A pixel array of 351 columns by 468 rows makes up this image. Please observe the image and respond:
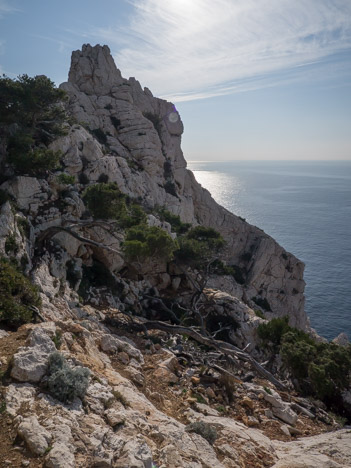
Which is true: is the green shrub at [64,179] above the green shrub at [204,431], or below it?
above

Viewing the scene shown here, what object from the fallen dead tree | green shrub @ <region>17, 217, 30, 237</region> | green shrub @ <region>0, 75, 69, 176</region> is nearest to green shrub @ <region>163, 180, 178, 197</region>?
green shrub @ <region>0, 75, 69, 176</region>

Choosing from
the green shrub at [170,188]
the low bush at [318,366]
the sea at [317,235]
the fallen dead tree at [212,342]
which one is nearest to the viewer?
the low bush at [318,366]

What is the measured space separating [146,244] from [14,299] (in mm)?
10458

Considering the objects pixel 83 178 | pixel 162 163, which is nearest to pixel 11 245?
pixel 83 178

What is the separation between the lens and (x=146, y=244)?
2083cm

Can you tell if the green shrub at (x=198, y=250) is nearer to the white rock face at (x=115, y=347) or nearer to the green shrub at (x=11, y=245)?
the white rock face at (x=115, y=347)

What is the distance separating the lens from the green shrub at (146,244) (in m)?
20.3

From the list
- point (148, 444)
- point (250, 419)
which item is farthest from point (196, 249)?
point (148, 444)

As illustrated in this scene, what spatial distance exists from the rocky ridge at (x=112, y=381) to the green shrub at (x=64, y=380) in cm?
17

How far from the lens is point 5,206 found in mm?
16656

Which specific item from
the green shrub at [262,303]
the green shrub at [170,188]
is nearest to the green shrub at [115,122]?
the green shrub at [170,188]

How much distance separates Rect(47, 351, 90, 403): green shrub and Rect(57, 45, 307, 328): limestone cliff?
105 ft

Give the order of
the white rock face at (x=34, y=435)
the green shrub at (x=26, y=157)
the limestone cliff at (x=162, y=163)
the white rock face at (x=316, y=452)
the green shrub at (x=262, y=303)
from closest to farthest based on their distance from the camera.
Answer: the white rock face at (x=34, y=435)
the white rock face at (x=316, y=452)
the green shrub at (x=26, y=157)
the limestone cliff at (x=162, y=163)
the green shrub at (x=262, y=303)

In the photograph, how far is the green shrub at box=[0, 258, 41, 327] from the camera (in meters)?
10.4
